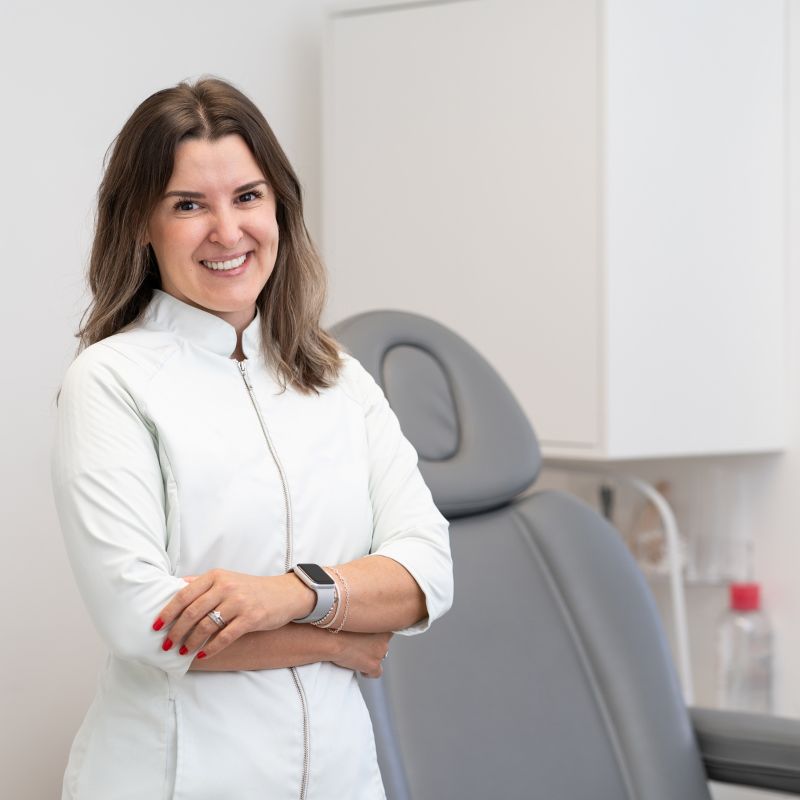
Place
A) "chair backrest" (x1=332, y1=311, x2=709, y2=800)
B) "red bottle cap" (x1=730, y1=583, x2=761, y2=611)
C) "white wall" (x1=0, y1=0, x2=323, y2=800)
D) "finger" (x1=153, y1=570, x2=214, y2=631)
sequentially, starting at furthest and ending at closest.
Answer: "red bottle cap" (x1=730, y1=583, x2=761, y2=611), "white wall" (x1=0, y1=0, x2=323, y2=800), "chair backrest" (x1=332, y1=311, x2=709, y2=800), "finger" (x1=153, y1=570, x2=214, y2=631)

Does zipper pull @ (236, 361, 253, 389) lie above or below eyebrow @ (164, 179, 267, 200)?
below

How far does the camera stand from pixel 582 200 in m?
1.83

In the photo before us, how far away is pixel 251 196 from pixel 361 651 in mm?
441

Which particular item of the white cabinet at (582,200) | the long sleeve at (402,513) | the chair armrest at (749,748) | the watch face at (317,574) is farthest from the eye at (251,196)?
the chair armrest at (749,748)

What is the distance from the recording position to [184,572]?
100cm

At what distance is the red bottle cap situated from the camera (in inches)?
80.1

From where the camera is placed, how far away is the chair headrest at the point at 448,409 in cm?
151

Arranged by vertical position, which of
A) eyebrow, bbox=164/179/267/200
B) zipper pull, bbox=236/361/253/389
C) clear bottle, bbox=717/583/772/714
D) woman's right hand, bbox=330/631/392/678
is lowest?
clear bottle, bbox=717/583/772/714

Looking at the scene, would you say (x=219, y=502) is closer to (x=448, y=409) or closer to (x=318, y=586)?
(x=318, y=586)

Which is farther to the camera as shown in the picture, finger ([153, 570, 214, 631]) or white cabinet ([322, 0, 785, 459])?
white cabinet ([322, 0, 785, 459])

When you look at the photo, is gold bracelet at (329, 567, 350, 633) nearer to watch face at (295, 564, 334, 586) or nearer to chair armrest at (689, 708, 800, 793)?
watch face at (295, 564, 334, 586)

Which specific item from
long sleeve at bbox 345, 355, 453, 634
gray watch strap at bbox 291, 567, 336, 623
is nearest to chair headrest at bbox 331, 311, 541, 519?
long sleeve at bbox 345, 355, 453, 634

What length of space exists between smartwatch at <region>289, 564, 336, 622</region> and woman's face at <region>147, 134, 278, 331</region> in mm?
261

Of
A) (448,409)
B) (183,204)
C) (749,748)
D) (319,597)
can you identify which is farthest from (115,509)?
(749,748)
